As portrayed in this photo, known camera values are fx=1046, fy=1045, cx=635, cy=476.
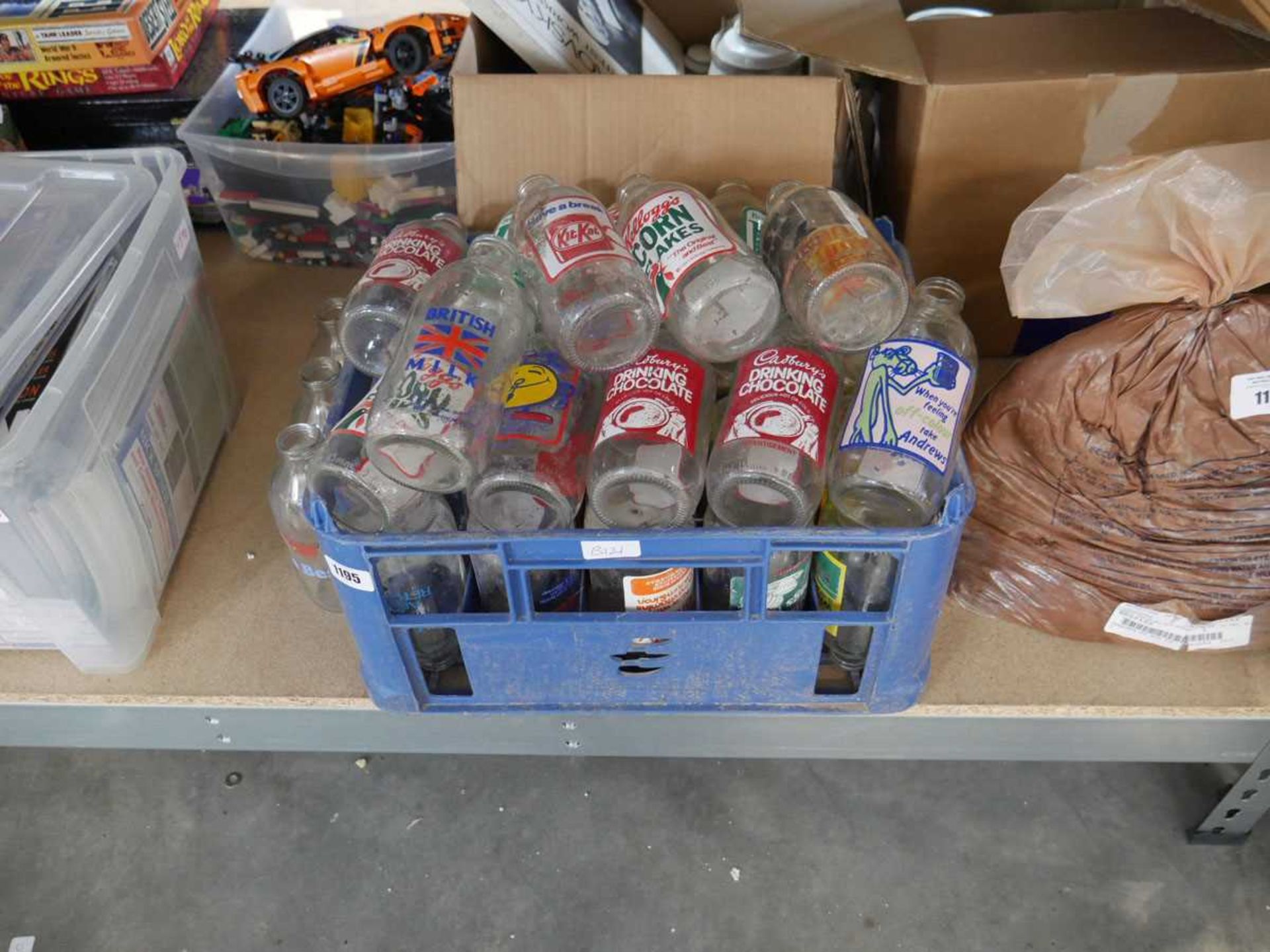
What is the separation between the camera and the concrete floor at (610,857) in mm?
1283

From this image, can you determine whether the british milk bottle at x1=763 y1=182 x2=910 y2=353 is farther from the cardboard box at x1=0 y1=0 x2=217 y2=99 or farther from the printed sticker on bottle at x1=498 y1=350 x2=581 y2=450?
the cardboard box at x1=0 y1=0 x2=217 y2=99

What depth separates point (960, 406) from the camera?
0.90 m

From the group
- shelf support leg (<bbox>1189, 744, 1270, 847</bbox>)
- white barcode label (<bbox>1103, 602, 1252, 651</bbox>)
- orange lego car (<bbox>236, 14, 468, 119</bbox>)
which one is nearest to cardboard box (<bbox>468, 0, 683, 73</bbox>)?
orange lego car (<bbox>236, 14, 468, 119</bbox>)

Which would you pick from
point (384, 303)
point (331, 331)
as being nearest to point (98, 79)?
point (331, 331)

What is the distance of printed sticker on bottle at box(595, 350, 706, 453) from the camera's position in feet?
2.83

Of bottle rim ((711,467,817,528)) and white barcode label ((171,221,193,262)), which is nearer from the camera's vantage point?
bottle rim ((711,467,817,528))

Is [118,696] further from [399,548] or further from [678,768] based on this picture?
[678,768]

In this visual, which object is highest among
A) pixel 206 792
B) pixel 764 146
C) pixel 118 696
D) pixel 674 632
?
pixel 764 146

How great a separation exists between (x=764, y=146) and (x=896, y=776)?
2.77ft

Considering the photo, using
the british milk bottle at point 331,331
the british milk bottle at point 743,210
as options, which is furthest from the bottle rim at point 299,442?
the british milk bottle at point 743,210

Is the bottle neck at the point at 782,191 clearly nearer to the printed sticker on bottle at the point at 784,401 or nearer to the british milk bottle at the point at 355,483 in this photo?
the printed sticker on bottle at the point at 784,401

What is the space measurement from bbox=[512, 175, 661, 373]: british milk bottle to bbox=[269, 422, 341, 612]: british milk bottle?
0.83ft

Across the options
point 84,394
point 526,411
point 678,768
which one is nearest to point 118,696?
point 84,394

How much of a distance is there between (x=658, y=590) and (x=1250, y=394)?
1.80 feet
